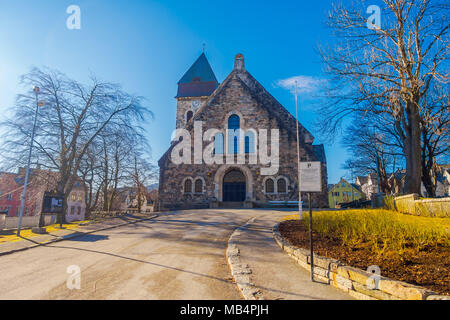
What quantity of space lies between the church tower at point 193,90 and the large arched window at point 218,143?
12.5 metres

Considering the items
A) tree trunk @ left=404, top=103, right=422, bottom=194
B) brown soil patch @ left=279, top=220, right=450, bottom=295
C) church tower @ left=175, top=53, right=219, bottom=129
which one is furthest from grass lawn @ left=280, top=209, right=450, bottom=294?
church tower @ left=175, top=53, right=219, bottom=129

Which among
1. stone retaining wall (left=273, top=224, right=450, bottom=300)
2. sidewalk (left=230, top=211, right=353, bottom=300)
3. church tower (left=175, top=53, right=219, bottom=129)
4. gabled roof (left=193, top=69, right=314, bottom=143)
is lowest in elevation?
sidewalk (left=230, top=211, right=353, bottom=300)

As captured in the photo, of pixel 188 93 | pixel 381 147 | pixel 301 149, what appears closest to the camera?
pixel 301 149

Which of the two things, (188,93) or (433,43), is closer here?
(433,43)

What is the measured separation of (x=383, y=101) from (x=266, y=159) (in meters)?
11.7

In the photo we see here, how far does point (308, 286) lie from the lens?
4.36m

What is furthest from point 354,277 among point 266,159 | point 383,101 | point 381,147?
point 381,147

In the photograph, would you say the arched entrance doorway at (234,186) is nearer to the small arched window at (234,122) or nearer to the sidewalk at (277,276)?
the small arched window at (234,122)

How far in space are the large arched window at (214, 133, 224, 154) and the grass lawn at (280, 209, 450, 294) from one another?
54.9 ft

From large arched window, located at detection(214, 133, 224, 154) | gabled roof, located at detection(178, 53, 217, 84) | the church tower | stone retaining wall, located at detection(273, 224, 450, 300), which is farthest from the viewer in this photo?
gabled roof, located at detection(178, 53, 217, 84)

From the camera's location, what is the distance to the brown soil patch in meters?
3.71

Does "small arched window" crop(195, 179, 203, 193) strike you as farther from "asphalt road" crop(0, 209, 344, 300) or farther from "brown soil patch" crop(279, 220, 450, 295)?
"brown soil patch" crop(279, 220, 450, 295)

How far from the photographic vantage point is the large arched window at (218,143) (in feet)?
78.3
